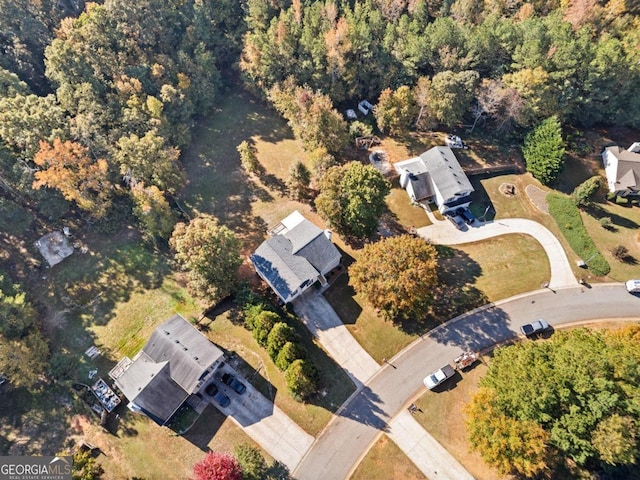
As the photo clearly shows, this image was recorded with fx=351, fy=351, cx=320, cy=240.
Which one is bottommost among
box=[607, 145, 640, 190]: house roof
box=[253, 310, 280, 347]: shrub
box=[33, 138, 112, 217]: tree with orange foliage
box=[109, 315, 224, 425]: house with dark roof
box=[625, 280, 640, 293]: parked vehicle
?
box=[625, 280, 640, 293]: parked vehicle

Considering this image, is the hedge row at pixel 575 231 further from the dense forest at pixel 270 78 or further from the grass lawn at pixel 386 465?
the grass lawn at pixel 386 465

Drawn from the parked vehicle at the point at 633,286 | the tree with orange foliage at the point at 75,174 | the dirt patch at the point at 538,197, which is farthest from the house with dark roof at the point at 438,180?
the tree with orange foliage at the point at 75,174

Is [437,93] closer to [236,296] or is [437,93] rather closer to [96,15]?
[236,296]

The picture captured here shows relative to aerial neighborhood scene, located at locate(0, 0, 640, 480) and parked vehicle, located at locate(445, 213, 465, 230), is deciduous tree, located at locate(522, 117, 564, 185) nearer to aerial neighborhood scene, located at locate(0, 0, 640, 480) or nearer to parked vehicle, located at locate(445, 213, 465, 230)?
aerial neighborhood scene, located at locate(0, 0, 640, 480)

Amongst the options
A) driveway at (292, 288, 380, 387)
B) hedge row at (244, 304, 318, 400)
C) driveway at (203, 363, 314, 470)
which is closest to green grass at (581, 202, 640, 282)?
driveway at (292, 288, 380, 387)

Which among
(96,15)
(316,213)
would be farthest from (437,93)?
→ (96,15)
